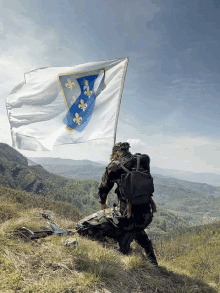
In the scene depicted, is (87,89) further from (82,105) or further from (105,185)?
(105,185)

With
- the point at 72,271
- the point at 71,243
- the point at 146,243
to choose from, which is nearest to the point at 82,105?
the point at 71,243

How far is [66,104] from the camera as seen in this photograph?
6.39m

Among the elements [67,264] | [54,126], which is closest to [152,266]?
[67,264]

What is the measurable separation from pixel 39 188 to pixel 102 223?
12486 centimetres

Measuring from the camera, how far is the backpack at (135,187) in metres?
4.11

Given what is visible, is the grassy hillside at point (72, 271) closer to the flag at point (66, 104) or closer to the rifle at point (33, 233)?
the rifle at point (33, 233)

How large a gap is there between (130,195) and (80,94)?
14.1ft

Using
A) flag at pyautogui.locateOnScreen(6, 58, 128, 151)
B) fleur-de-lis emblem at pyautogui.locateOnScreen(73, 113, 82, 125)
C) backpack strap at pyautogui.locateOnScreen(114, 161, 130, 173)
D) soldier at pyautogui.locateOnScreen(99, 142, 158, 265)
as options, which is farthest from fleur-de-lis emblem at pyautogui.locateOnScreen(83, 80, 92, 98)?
backpack strap at pyautogui.locateOnScreen(114, 161, 130, 173)

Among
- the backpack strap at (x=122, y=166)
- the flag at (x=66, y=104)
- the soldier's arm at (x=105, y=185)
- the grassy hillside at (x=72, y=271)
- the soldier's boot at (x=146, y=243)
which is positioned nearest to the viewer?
the grassy hillside at (x=72, y=271)

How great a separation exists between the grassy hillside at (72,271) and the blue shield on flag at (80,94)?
11.6 ft

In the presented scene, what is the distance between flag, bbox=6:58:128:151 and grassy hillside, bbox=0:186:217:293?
3104mm

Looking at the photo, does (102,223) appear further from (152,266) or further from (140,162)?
Answer: (140,162)

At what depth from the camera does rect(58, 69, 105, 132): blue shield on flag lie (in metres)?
6.33

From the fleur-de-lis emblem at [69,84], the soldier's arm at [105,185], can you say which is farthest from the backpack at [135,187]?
the fleur-de-lis emblem at [69,84]
